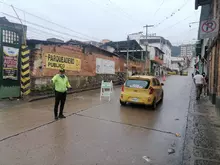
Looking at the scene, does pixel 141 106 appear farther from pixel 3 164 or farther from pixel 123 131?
pixel 3 164

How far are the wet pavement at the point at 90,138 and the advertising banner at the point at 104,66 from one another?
1082cm

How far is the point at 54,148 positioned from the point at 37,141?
648mm

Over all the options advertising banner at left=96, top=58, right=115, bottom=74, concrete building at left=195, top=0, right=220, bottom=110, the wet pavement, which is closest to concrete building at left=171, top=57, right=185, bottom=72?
advertising banner at left=96, top=58, right=115, bottom=74

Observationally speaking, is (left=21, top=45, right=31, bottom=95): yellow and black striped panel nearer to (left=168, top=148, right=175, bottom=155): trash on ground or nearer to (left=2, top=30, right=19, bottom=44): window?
(left=2, top=30, right=19, bottom=44): window

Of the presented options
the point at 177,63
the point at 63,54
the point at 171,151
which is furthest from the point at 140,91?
the point at 177,63

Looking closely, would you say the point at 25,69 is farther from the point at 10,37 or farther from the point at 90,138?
the point at 90,138

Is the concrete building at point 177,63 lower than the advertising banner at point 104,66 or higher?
higher

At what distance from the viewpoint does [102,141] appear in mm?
4742

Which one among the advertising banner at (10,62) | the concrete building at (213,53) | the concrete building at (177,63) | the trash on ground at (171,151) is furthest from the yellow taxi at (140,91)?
the concrete building at (177,63)

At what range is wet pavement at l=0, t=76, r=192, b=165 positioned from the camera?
12.5 feet

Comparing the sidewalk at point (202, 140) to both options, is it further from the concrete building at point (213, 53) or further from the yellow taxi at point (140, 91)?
the yellow taxi at point (140, 91)

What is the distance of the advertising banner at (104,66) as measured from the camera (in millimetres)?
18298

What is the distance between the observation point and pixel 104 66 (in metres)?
19.5

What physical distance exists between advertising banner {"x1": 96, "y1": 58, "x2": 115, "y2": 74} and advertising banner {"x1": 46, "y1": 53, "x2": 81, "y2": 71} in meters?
3.51
